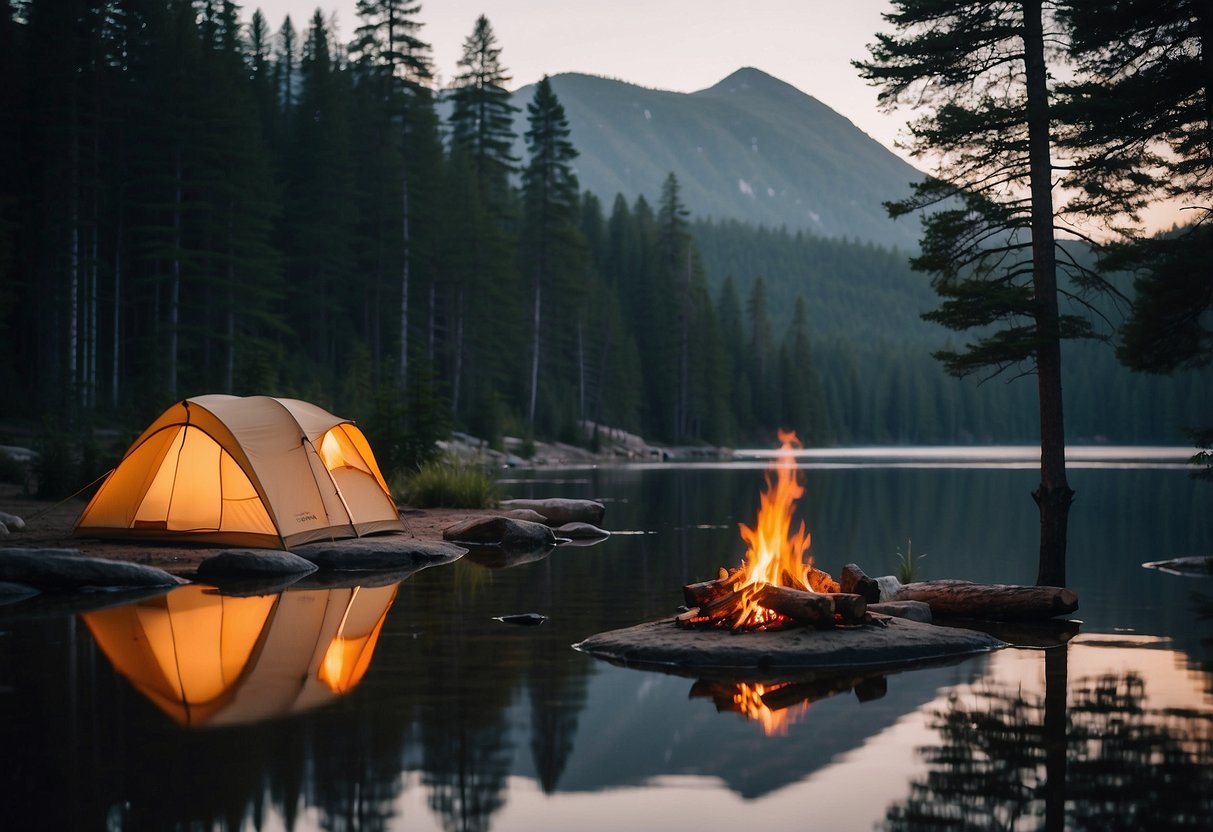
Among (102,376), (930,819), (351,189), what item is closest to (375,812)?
(930,819)

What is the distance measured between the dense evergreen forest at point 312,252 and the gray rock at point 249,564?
11.3 metres

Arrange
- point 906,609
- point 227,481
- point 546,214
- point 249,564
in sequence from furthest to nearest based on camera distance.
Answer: point 546,214 → point 227,481 → point 249,564 → point 906,609

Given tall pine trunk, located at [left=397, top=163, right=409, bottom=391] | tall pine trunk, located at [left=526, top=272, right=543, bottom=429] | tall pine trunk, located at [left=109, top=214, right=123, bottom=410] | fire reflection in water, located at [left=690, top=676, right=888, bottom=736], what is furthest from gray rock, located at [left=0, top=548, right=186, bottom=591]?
tall pine trunk, located at [left=526, top=272, right=543, bottom=429]

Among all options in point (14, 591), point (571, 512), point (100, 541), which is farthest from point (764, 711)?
point (571, 512)

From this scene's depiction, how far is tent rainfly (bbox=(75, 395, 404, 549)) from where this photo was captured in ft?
56.6

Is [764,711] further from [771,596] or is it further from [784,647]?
A: [771,596]

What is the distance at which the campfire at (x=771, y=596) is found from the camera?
10367mm

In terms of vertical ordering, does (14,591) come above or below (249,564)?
below

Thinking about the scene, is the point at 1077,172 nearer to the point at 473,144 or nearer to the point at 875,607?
the point at 875,607

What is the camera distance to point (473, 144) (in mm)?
78188

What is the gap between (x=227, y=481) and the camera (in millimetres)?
17547

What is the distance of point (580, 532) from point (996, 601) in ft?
36.6

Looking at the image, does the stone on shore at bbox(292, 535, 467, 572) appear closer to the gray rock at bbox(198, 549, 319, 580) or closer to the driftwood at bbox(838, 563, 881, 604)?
the gray rock at bbox(198, 549, 319, 580)

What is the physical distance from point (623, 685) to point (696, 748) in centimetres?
194
